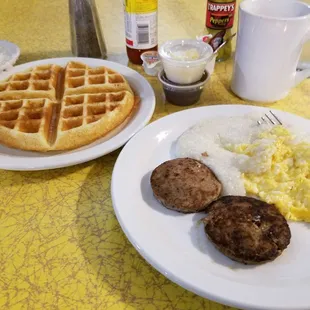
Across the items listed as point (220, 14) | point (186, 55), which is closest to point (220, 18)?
point (220, 14)

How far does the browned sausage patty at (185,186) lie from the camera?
74 centimetres

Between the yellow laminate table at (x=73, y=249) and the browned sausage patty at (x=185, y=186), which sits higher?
the browned sausage patty at (x=185, y=186)

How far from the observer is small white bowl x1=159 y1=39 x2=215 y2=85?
106cm

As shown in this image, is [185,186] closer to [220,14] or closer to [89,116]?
[89,116]

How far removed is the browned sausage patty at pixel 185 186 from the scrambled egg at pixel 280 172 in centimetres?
9

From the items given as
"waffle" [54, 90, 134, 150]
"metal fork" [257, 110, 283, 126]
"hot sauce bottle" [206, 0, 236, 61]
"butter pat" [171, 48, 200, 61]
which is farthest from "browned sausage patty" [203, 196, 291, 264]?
"hot sauce bottle" [206, 0, 236, 61]

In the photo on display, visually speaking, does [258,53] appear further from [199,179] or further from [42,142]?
[42,142]

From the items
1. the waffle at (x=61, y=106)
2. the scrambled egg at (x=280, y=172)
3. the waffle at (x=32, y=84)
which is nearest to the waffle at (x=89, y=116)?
the waffle at (x=61, y=106)

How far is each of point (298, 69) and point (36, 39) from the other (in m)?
1.22

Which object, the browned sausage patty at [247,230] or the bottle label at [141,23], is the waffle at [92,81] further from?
the browned sausage patty at [247,230]

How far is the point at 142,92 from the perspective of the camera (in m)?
1.17

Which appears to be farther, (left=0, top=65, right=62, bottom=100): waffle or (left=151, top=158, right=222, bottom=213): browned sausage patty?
(left=0, top=65, right=62, bottom=100): waffle

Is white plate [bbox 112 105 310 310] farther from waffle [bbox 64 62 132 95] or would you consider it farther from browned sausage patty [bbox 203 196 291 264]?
waffle [bbox 64 62 132 95]

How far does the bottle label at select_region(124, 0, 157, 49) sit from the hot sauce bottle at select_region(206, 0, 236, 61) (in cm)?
21
